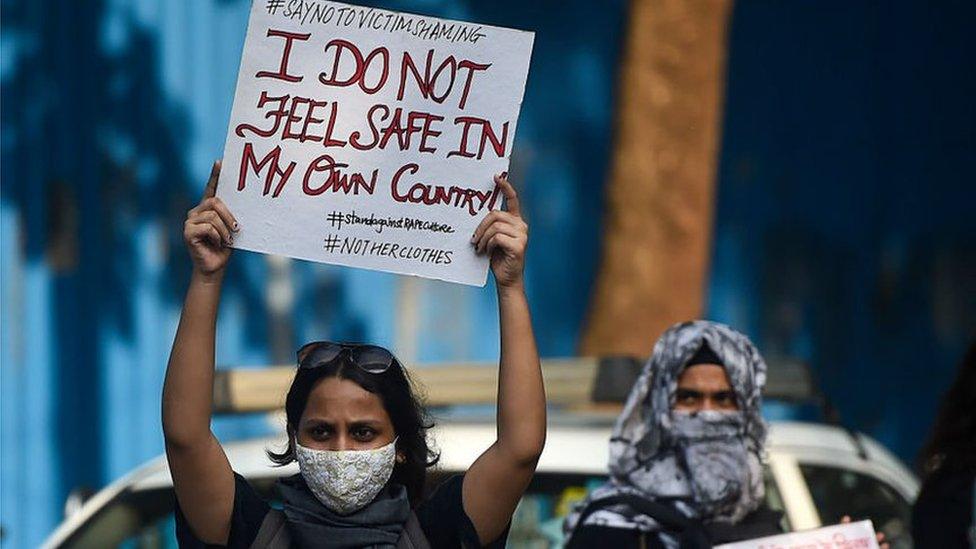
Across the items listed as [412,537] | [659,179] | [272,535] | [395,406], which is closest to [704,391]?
[395,406]

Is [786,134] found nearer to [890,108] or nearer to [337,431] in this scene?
[890,108]

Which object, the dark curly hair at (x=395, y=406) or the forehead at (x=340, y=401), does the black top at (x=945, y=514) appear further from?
the forehead at (x=340, y=401)

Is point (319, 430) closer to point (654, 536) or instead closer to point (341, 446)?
point (341, 446)

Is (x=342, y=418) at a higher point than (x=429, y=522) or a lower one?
higher

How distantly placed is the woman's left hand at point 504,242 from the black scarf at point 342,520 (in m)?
0.43

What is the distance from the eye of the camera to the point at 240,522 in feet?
11.8

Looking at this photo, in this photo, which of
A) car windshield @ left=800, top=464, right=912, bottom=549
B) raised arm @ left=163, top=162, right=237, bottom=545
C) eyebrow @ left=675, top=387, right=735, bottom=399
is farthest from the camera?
car windshield @ left=800, top=464, right=912, bottom=549

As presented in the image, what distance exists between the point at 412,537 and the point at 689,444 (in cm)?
156

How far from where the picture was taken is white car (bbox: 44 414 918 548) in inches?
217

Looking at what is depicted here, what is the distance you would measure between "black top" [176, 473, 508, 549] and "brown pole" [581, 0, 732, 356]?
4246 millimetres

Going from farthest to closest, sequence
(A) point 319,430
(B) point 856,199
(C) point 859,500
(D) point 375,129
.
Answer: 1. (B) point 856,199
2. (C) point 859,500
3. (D) point 375,129
4. (A) point 319,430

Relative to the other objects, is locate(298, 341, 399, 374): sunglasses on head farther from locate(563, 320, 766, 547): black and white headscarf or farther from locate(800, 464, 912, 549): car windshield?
locate(800, 464, 912, 549): car windshield

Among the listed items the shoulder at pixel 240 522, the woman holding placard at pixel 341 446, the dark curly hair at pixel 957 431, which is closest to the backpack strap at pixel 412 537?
the woman holding placard at pixel 341 446

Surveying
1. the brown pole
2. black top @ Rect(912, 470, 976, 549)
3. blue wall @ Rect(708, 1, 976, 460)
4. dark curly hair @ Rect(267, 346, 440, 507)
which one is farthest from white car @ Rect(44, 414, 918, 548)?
blue wall @ Rect(708, 1, 976, 460)
